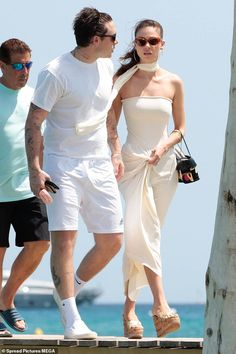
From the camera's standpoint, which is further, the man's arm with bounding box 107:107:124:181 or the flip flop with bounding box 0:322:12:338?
the flip flop with bounding box 0:322:12:338

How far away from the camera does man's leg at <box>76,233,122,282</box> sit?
1002 centimetres

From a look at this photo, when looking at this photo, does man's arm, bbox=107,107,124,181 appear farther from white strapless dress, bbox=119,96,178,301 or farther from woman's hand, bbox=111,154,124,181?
white strapless dress, bbox=119,96,178,301

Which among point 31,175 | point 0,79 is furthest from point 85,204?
point 0,79

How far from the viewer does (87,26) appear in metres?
9.80

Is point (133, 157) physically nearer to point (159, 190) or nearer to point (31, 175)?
point (159, 190)

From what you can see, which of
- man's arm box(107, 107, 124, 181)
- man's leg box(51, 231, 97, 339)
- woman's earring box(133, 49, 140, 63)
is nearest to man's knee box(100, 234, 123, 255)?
man's leg box(51, 231, 97, 339)

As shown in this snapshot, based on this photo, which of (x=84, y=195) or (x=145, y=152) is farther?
(x=145, y=152)

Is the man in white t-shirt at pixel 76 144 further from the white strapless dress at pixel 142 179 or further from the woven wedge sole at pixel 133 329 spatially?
the woven wedge sole at pixel 133 329

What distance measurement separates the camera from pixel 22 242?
10555 mm

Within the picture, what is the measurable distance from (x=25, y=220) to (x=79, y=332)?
3.60 ft

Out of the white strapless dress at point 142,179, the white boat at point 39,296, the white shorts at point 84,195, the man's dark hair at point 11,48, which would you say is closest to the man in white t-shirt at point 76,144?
the white shorts at point 84,195

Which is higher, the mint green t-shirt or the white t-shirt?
the white t-shirt

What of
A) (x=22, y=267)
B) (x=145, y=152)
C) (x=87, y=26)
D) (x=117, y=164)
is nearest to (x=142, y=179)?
(x=145, y=152)

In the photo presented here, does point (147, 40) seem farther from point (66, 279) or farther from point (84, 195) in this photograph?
point (66, 279)
